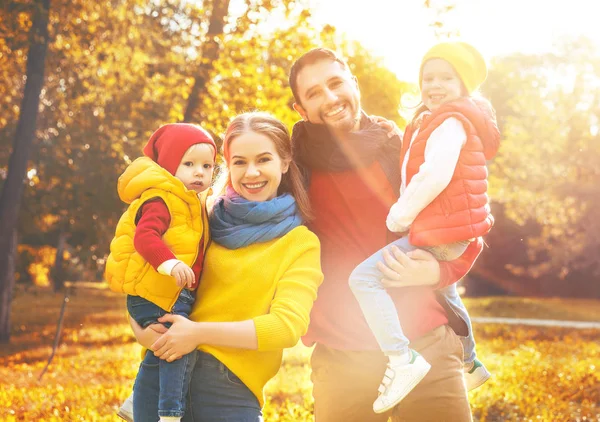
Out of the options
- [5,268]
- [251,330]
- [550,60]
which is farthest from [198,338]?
[550,60]

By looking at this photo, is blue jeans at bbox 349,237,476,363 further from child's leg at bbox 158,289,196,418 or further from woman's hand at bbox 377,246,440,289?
child's leg at bbox 158,289,196,418

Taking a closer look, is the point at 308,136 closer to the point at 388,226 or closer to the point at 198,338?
the point at 388,226

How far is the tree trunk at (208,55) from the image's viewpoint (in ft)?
39.3

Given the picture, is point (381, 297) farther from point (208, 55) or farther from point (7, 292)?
point (7, 292)

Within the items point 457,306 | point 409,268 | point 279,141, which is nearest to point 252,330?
point 409,268

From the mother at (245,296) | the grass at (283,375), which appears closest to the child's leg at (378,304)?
the mother at (245,296)

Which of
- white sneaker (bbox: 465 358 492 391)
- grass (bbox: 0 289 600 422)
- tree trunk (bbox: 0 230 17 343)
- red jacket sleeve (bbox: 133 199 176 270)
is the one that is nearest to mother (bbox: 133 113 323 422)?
red jacket sleeve (bbox: 133 199 176 270)

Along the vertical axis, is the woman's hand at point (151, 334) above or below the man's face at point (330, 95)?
below

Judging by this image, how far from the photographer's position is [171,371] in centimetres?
312

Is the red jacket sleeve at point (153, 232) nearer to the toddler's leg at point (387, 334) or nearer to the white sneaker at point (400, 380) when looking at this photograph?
the toddler's leg at point (387, 334)

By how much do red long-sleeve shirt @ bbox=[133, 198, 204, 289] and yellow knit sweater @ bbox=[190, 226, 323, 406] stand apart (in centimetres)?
12

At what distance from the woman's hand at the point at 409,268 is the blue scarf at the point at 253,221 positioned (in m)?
0.45

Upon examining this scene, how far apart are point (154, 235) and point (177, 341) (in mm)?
463

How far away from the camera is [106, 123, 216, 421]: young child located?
312 cm
